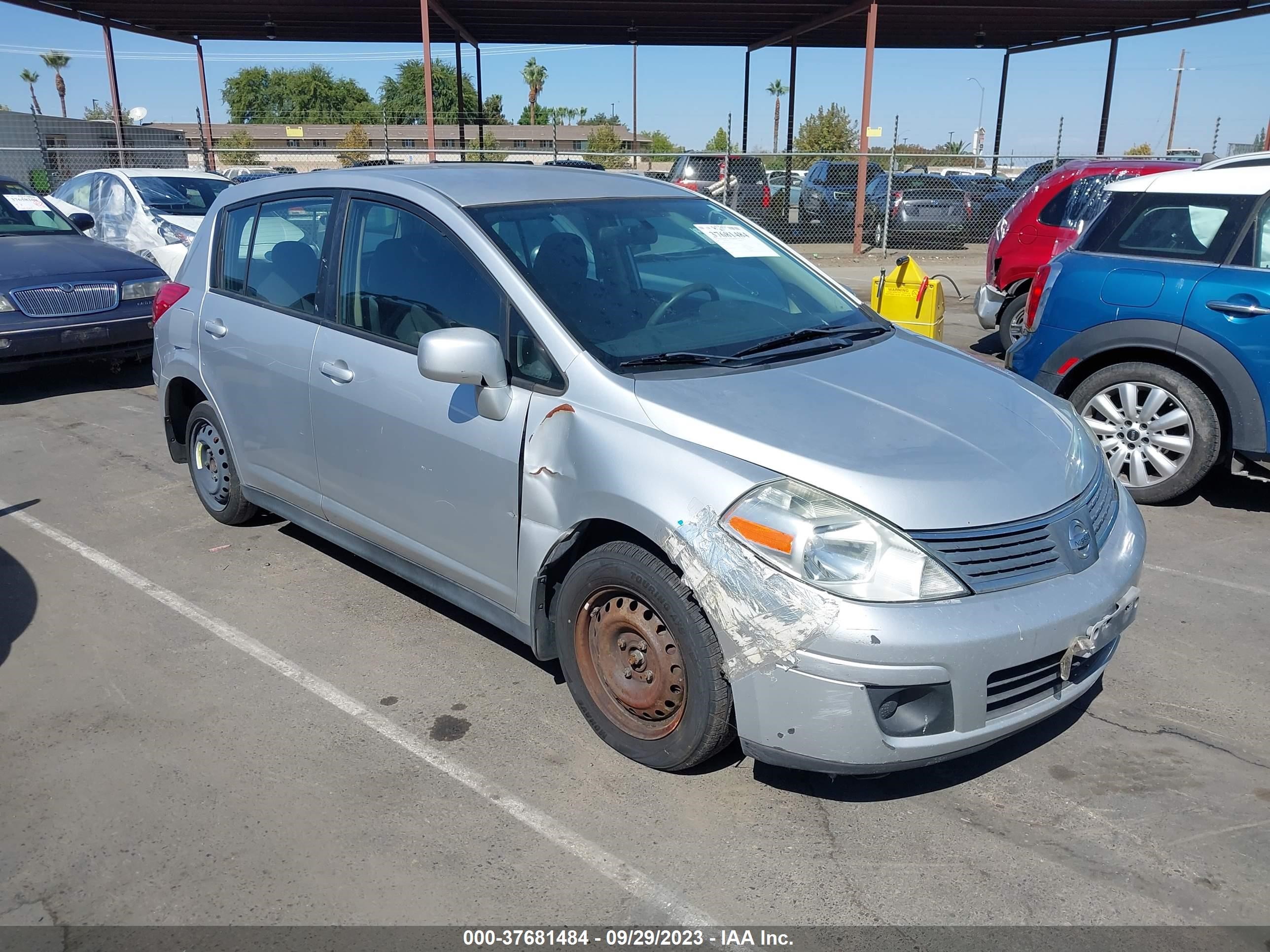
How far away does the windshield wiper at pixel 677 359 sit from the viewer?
10.8 feet

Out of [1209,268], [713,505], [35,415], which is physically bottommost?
[35,415]

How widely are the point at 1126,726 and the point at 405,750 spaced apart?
2.51 m

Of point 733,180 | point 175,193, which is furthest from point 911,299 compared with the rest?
point 733,180

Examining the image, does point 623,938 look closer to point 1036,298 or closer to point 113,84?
point 1036,298

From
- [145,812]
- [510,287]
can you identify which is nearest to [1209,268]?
[510,287]

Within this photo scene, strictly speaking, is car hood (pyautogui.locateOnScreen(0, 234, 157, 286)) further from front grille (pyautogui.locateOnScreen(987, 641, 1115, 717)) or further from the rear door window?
front grille (pyautogui.locateOnScreen(987, 641, 1115, 717))

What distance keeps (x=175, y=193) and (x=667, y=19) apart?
A: 48.6ft

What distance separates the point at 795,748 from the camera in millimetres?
2756

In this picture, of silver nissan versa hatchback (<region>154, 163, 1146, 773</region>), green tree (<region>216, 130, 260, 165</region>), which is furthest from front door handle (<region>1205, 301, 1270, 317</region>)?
green tree (<region>216, 130, 260, 165</region>)

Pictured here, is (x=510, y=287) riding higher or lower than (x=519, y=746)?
higher

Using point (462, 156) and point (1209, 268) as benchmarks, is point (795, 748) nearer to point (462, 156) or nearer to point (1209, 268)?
point (1209, 268)

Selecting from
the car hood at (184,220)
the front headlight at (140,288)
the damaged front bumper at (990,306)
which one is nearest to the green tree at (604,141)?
the car hood at (184,220)

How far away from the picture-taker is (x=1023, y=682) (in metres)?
2.84

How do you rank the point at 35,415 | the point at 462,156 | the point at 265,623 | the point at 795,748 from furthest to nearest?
the point at 462,156
the point at 35,415
the point at 265,623
the point at 795,748
